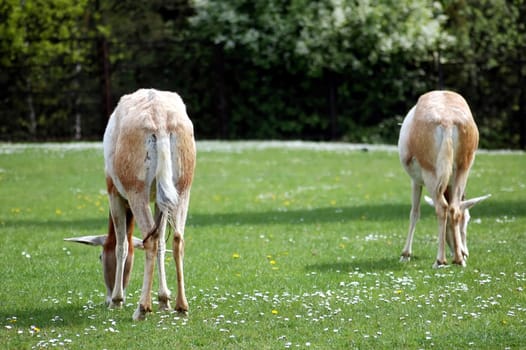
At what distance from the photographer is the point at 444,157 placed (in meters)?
9.93

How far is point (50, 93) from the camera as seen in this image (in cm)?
2802

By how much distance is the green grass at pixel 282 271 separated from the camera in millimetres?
6840

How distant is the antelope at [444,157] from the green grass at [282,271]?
0.48 meters

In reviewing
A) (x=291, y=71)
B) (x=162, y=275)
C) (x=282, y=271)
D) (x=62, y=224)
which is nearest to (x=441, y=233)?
(x=282, y=271)

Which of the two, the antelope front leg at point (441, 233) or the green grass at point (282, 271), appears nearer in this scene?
the green grass at point (282, 271)

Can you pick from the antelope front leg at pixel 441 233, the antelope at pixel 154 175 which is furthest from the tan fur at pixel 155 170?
the antelope front leg at pixel 441 233

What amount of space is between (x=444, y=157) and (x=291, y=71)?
20.4 metres

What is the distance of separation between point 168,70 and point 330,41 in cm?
592

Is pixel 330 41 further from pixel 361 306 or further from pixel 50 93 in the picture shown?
pixel 361 306

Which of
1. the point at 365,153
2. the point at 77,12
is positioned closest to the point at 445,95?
the point at 365,153

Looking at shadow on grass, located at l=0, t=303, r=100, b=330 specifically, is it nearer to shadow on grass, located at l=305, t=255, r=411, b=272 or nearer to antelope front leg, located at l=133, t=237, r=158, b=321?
antelope front leg, located at l=133, t=237, r=158, b=321

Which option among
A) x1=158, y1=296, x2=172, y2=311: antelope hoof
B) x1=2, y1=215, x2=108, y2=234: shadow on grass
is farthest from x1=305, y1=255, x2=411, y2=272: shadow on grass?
x1=2, y1=215, x2=108, y2=234: shadow on grass

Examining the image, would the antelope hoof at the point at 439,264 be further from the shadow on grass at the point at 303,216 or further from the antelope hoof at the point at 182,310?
the shadow on grass at the point at 303,216

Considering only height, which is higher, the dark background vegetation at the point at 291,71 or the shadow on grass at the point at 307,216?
the dark background vegetation at the point at 291,71
